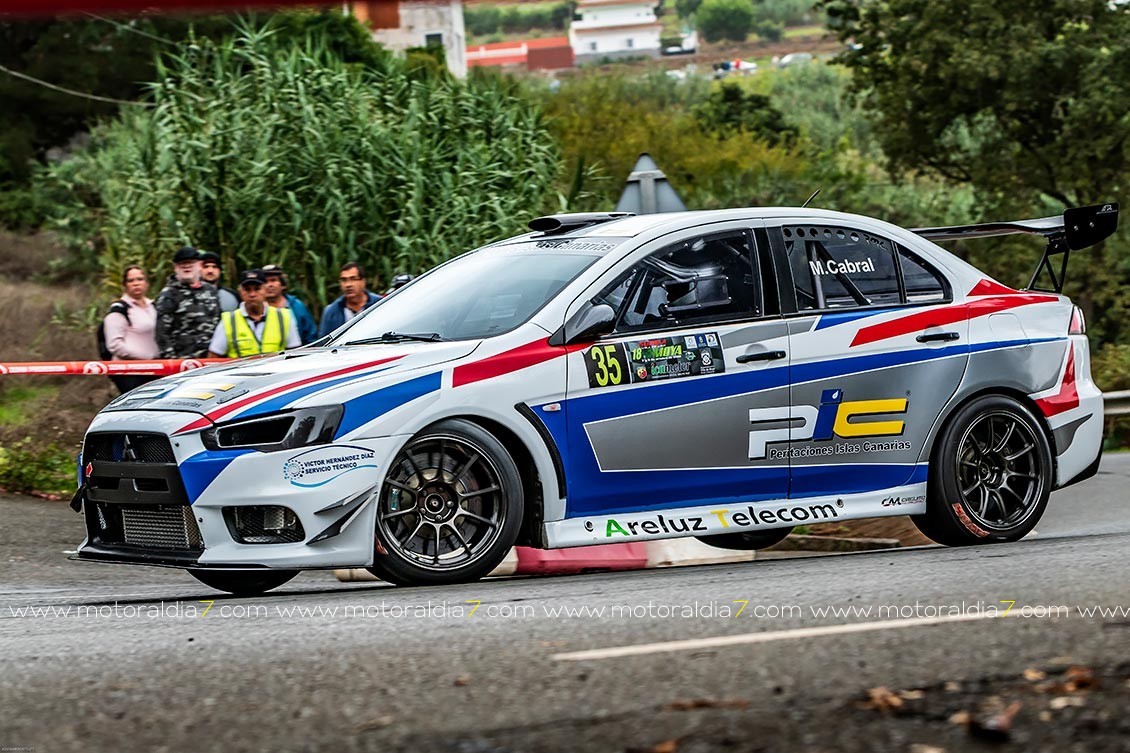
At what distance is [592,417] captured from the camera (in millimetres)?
7910

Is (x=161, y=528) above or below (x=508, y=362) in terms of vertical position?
below

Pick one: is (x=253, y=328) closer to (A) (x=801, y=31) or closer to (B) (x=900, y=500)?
(B) (x=900, y=500)

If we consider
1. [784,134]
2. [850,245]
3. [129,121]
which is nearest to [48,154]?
[129,121]

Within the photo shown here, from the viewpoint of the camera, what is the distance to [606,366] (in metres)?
7.98

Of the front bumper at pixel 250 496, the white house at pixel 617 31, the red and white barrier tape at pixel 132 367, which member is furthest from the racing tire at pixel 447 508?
the white house at pixel 617 31

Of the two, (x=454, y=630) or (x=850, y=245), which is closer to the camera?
(x=454, y=630)

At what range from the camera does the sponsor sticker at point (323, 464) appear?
7238 millimetres

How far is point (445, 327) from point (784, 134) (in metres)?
59.0

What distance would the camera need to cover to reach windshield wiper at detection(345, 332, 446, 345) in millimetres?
8156

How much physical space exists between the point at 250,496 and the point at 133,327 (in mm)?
5469

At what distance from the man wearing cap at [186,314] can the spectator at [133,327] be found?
0.45 feet

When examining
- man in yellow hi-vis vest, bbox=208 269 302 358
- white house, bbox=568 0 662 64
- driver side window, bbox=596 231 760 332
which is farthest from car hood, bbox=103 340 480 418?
white house, bbox=568 0 662 64

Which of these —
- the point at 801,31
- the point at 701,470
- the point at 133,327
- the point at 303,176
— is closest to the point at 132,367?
the point at 133,327

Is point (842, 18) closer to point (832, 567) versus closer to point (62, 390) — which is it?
point (62, 390)
